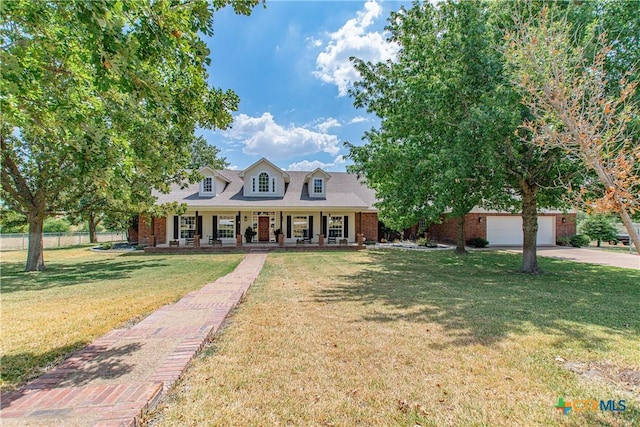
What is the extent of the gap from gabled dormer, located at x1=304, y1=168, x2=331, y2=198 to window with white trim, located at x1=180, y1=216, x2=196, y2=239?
8.46 m

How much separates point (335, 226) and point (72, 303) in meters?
17.1

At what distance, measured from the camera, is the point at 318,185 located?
23.3m

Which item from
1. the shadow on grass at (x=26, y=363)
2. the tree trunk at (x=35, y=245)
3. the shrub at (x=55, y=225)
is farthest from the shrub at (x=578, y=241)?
the shrub at (x=55, y=225)

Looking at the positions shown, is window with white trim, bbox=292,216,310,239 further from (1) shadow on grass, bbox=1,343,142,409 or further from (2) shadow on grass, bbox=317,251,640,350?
(1) shadow on grass, bbox=1,343,142,409

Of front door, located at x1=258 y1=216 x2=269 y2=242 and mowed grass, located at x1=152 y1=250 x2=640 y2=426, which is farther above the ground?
front door, located at x1=258 y1=216 x2=269 y2=242

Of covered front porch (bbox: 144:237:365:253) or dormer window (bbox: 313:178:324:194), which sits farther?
dormer window (bbox: 313:178:324:194)

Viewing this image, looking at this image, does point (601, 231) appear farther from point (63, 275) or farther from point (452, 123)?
point (63, 275)

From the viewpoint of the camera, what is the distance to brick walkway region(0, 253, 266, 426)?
2.78 metres

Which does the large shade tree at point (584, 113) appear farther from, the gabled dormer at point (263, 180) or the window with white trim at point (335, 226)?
the gabled dormer at point (263, 180)

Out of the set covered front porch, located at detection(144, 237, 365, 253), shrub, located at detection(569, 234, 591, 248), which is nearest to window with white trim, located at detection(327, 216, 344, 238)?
covered front porch, located at detection(144, 237, 365, 253)

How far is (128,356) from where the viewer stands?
4004 mm

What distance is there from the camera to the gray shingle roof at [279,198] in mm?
20922

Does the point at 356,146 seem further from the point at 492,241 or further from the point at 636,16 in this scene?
the point at 492,241

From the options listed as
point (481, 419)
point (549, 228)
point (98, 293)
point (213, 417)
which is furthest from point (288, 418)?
point (549, 228)
